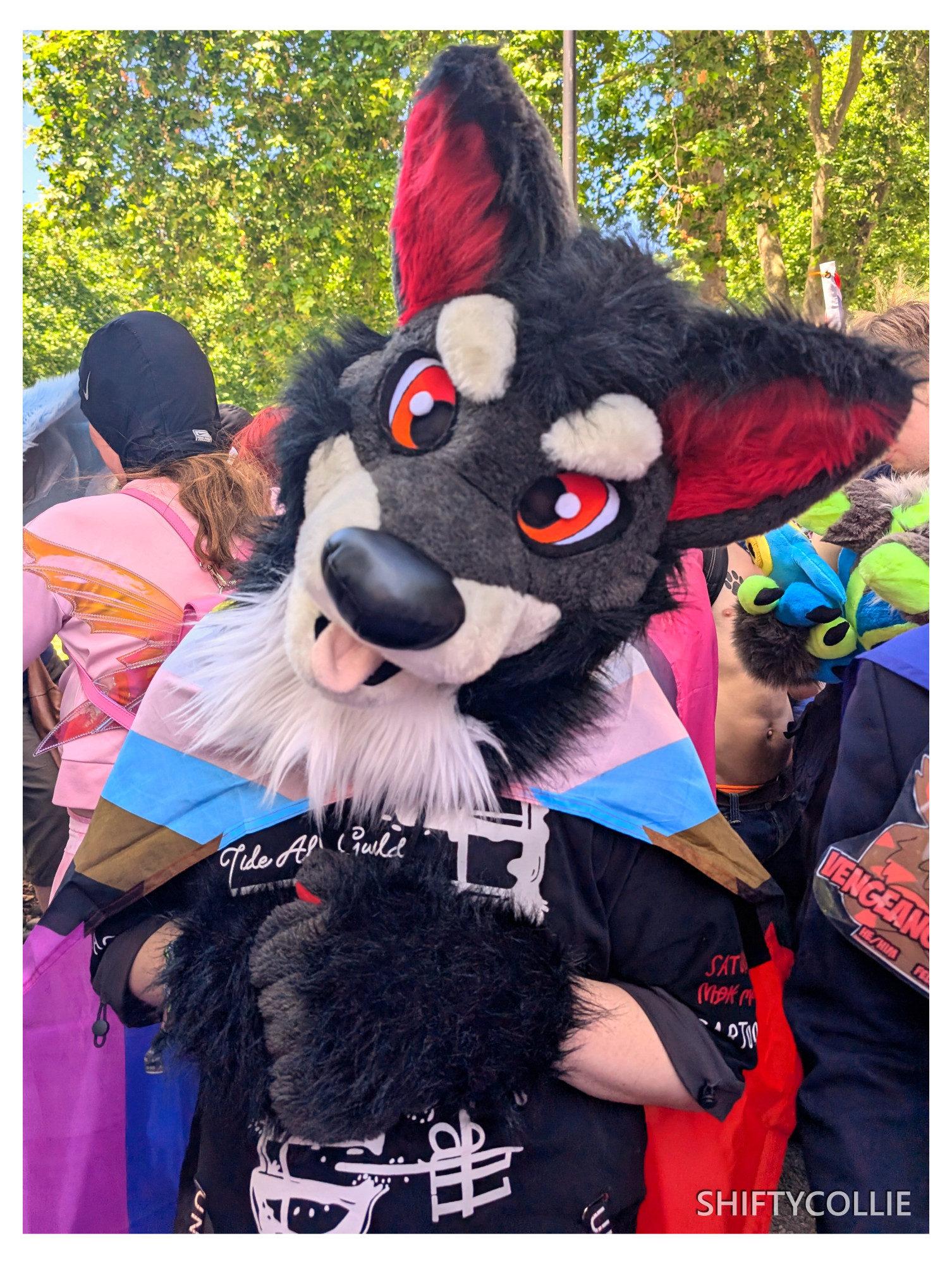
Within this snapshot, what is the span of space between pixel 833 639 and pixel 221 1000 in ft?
3.75

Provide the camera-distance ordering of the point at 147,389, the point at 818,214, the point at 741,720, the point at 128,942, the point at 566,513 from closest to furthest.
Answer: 1. the point at 566,513
2. the point at 128,942
3. the point at 147,389
4. the point at 741,720
5. the point at 818,214

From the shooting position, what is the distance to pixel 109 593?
50.4 inches

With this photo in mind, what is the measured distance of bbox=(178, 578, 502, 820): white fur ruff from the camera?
85 centimetres

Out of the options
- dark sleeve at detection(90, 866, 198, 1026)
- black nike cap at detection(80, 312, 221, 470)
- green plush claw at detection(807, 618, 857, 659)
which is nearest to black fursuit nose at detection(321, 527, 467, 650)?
dark sleeve at detection(90, 866, 198, 1026)

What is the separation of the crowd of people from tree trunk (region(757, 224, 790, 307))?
0.09 m

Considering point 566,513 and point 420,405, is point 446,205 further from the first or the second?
point 566,513

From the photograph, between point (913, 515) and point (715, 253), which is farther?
point (715, 253)

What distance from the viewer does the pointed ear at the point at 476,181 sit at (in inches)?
32.2

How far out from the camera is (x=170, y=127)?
4.80 ft

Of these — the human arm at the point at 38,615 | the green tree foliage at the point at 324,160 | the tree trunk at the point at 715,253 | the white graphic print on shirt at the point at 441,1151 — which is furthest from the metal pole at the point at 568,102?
the human arm at the point at 38,615

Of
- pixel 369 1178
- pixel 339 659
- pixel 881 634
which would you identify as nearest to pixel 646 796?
pixel 339 659
